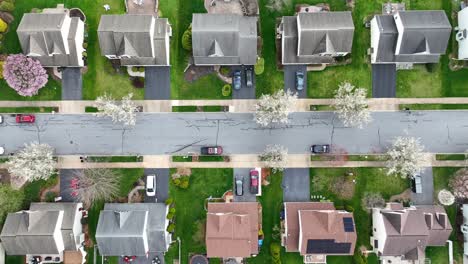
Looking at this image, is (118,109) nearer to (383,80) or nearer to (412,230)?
(383,80)

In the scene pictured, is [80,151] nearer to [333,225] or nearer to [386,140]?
[333,225]

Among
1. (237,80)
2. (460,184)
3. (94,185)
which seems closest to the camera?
(460,184)

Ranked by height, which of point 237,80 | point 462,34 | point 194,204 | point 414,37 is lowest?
point 194,204

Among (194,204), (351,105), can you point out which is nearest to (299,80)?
(351,105)

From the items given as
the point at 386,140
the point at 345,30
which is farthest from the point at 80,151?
the point at 386,140

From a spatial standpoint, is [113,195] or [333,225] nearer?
[333,225]

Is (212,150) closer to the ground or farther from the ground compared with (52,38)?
closer to the ground

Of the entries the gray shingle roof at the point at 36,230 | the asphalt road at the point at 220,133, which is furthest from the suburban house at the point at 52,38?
the gray shingle roof at the point at 36,230
